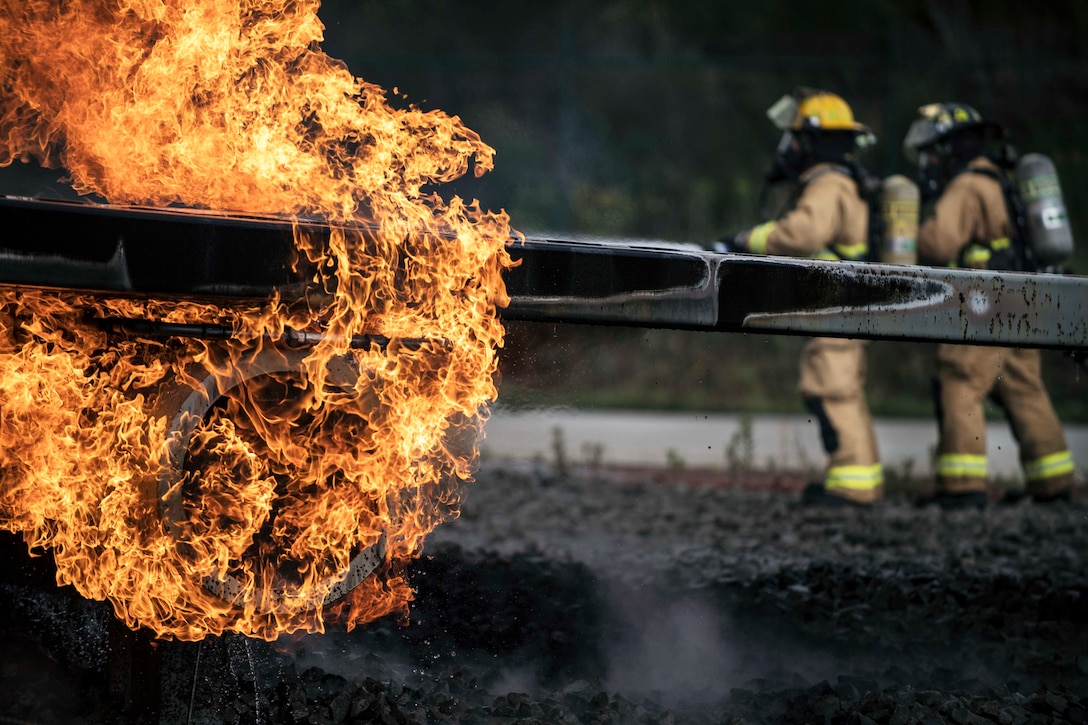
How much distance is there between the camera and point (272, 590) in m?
2.85

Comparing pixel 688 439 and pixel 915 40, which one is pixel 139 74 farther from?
pixel 915 40

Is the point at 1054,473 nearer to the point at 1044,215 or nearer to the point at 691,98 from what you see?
the point at 1044,215

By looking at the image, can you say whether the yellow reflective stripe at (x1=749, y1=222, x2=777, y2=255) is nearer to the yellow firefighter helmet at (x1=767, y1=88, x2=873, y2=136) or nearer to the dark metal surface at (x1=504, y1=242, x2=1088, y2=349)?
the yellow firefighter helmet at (x1=767, y1=88, x2=873, y2=136)

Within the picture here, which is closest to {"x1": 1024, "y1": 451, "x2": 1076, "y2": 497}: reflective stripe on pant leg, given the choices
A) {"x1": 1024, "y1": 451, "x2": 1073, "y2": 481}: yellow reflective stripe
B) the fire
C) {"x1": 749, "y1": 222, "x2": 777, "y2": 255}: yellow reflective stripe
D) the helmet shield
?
{"x1": 1024, "y1": 451, "x2": 1073, "y2": 481}: yellow reflective stripe

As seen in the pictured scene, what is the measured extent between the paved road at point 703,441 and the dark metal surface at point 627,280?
4.12 meters

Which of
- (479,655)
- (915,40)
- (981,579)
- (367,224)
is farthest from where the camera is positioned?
(915,40)

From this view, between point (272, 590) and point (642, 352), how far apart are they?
7794 mm

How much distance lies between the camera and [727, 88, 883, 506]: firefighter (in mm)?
5910

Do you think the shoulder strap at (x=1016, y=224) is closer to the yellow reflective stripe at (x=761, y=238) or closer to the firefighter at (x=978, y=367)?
the firefighter at (x=978, y=367)

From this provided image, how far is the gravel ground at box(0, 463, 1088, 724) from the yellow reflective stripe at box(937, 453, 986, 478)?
26cm

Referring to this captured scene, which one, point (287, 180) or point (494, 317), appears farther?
point (287, 180)

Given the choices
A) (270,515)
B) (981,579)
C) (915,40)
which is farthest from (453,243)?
(915,40)

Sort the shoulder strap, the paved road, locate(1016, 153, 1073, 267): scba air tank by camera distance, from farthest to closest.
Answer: the paved road
the shoulder strap
locate(1016, 153, 1073, 267): scba air tank

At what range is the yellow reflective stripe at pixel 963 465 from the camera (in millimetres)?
5953
